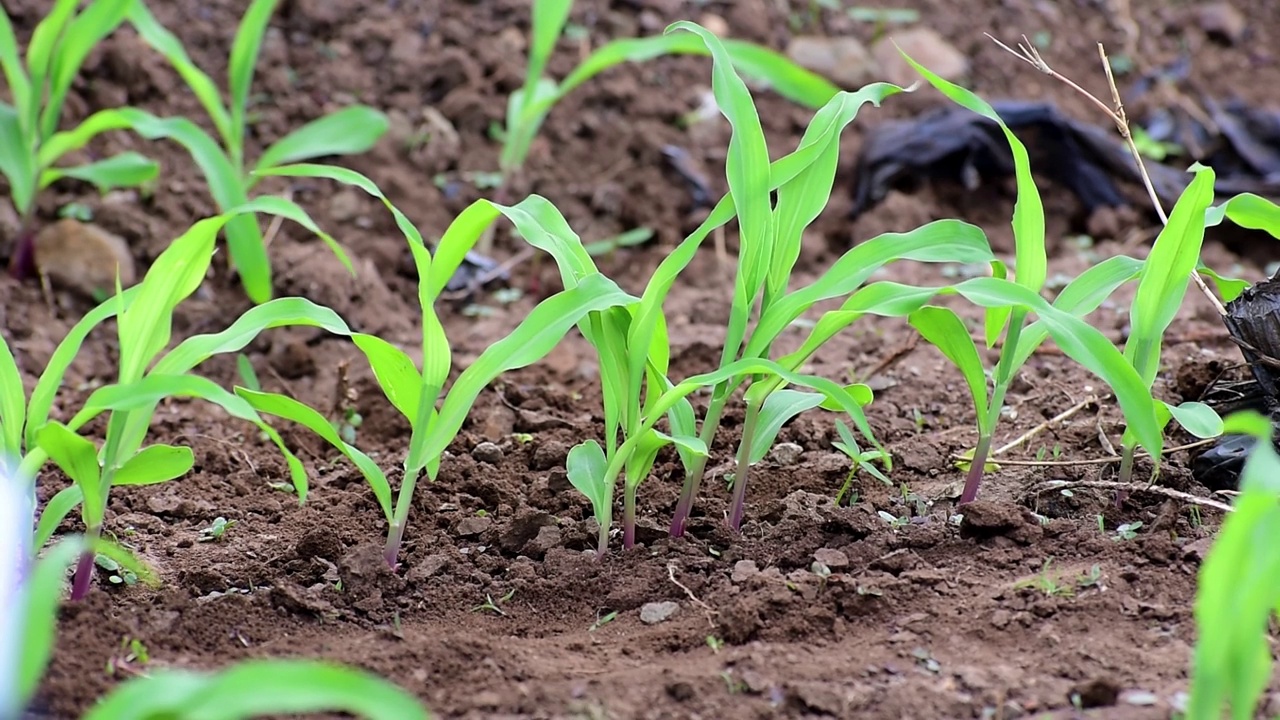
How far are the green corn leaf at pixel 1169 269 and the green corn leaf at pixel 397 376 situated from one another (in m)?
1.17

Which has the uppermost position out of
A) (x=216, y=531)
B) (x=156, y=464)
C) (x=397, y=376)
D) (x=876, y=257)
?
(x=876, y=257)

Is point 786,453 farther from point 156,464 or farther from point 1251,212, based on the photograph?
point 156,464

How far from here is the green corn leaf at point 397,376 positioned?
2.02 meters

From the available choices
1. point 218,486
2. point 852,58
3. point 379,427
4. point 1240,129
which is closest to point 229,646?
point 218,486

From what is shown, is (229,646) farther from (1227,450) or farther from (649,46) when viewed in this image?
(649,46)

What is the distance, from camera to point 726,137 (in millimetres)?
4375

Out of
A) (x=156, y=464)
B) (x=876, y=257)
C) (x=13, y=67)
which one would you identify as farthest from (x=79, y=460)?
(x=13, y=67)

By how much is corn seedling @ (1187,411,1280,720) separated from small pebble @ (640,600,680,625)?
0.80 metres

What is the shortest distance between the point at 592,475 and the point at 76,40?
2009 millimetres

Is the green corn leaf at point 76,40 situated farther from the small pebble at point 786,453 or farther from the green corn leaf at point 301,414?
the small pebble at point 786,453

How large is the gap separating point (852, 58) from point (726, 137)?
664mm

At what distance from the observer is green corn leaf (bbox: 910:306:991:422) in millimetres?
2080

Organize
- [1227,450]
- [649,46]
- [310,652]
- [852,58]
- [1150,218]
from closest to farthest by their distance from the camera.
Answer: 1. [310,652]
2. [1227,450]
3. [649,46]
4. [1150,218]
5. [852,58]

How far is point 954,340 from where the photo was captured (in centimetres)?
210
